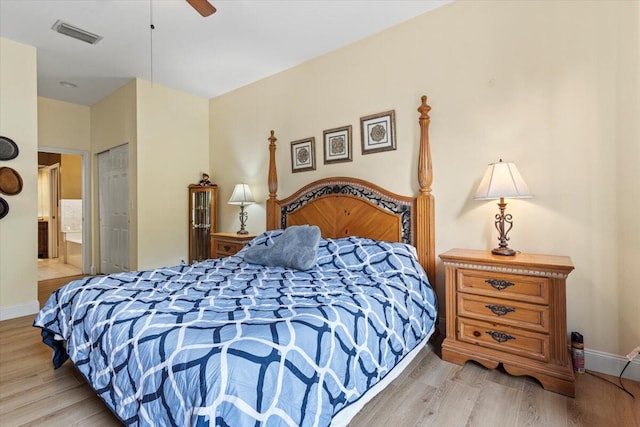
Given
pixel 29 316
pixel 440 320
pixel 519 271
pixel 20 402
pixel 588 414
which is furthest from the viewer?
pixel 29 316

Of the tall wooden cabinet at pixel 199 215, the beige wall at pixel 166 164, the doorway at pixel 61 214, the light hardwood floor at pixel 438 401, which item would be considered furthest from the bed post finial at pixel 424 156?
the doorway at pixel 61 214

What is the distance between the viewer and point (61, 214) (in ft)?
21.7

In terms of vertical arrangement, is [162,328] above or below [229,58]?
below

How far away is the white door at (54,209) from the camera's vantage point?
Answer: 678 cm

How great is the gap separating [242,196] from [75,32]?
2.21 metres

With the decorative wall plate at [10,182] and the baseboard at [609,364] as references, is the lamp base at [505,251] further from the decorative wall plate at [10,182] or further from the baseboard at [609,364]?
the decorative wall plate at [10,182]

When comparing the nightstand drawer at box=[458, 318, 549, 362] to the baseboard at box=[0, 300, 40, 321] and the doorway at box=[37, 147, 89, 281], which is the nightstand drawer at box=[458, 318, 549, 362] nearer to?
the baseboard at box=[0, 300, 40, 321]

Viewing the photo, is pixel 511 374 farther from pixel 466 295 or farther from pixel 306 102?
pixel 306 102

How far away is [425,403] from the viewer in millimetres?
1681

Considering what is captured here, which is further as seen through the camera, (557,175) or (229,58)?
(229,58)

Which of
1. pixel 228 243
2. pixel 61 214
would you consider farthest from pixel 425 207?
pixel 61 214

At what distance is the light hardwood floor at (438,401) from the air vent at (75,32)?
9.46ft

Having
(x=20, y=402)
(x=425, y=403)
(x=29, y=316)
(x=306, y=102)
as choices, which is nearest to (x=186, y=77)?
(x=306, y=102)

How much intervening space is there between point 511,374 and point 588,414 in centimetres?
39
